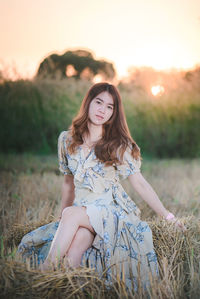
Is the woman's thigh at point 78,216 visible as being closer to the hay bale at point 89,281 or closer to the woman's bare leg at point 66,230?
the woman's bare leg at point 66,230

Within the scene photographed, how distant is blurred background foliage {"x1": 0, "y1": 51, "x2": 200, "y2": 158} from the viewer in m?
5.55

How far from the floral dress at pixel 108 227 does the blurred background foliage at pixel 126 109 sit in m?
3.57

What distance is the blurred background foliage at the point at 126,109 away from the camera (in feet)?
18.2

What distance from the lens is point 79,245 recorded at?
163cm

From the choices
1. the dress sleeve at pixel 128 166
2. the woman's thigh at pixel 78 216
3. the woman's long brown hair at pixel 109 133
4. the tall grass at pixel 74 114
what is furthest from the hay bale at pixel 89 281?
the tall grass at pixel 74 114

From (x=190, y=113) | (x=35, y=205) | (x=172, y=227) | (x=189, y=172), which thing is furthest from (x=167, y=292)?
(x=190, y=113)

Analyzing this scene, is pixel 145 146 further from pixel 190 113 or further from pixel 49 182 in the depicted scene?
pixel 49 182

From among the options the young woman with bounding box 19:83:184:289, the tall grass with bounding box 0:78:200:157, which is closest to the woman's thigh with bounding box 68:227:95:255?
the young woman with bounding box 19:83:184:289

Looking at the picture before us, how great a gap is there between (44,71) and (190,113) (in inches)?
119

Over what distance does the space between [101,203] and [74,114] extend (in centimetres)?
404

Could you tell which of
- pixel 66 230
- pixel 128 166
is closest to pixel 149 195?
pixel 128 166

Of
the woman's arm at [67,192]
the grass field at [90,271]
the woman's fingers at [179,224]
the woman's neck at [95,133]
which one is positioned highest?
the woman's neck at [95,133]

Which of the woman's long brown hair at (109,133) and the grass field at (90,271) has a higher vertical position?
the woman's long brown hair at (109,133)

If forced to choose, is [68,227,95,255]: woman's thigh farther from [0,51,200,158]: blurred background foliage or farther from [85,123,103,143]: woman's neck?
[0,51,200,158]: blurred background foliage
